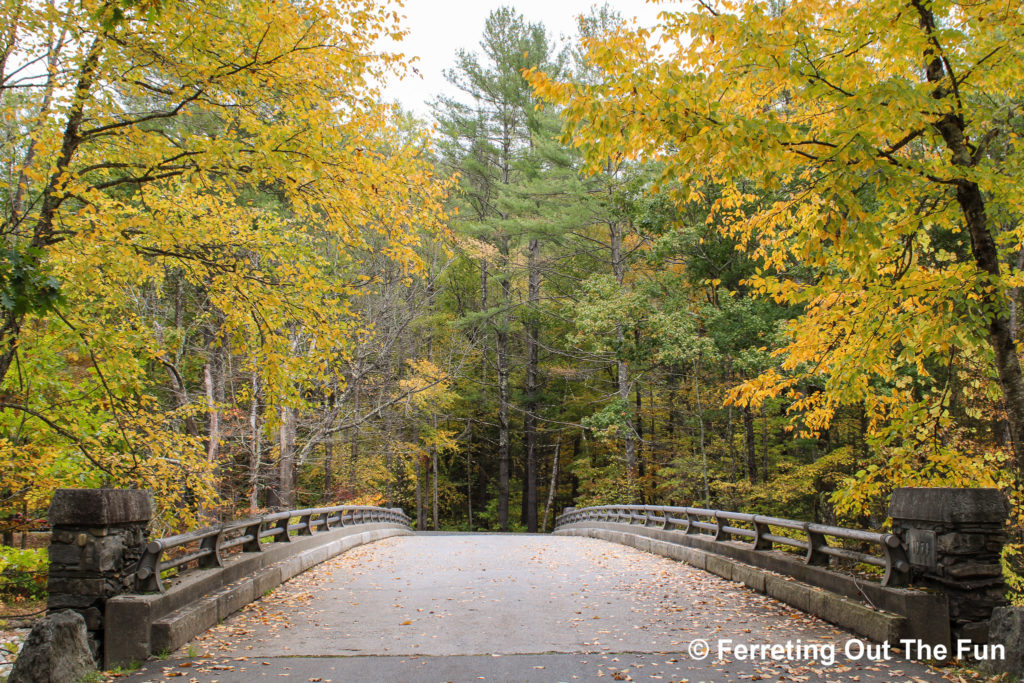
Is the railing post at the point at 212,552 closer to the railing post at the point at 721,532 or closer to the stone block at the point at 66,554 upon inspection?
the stone block at the point at 66,554

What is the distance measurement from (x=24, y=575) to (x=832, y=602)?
13.1m

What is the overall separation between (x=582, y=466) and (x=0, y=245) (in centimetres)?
2356

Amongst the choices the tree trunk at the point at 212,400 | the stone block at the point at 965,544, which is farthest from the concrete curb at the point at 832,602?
the tree trunk at the point at 212,400

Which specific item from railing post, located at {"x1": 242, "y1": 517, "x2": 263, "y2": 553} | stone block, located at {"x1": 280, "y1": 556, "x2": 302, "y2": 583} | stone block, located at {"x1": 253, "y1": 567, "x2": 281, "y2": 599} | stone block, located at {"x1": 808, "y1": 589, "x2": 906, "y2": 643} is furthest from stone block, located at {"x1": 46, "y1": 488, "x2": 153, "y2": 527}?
stone block, located at {"x1": 808, "y1": 589, "x2": 906, "y2": 643}

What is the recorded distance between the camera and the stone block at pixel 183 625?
5.17m

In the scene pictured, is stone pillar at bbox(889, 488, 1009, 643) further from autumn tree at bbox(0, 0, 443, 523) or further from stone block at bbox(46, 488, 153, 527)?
stone block at bbox(46, 488, 153, 527)

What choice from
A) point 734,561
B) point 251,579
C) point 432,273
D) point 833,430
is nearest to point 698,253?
point 833,430

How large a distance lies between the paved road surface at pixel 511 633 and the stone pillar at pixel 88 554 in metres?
0.67

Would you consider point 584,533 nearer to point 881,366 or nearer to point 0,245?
point 881,366

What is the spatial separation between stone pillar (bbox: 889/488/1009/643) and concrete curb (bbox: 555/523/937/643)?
171 mm

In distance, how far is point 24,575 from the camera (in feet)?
37.9

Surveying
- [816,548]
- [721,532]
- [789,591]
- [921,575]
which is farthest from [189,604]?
[721,532]

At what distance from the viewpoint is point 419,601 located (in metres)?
7.50

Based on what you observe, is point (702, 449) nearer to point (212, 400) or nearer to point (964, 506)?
point (212, 400)
